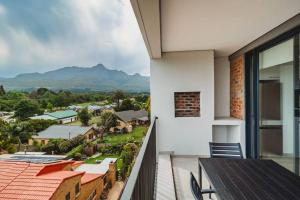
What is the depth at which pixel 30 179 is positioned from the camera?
3.15m

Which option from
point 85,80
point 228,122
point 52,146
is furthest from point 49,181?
point 228,122

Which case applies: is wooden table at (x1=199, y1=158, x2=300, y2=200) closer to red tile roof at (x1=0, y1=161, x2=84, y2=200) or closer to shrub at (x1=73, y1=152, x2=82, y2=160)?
red tile roof at (x1=0, y1=161, x2=84, y2=200)

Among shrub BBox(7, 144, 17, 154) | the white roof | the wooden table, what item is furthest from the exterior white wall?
shrub BBox(7, 144, 17, 154)

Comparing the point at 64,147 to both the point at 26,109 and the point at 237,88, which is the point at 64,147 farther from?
the point at 237,88

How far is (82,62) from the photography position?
784cm

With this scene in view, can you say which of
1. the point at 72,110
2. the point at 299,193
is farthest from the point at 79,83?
the point at 299,193

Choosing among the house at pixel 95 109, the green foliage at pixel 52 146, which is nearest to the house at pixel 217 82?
the house at pixel 95 109

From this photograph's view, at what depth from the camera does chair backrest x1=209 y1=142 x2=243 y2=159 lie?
114 inches

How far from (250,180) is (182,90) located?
9.94 feet

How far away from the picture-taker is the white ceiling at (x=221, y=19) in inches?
85.1

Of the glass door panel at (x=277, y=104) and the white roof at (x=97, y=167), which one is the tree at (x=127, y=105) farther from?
the glass door panel at (x=277, y=104)

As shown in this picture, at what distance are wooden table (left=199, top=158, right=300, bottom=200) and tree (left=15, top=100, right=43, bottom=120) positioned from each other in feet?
10.6

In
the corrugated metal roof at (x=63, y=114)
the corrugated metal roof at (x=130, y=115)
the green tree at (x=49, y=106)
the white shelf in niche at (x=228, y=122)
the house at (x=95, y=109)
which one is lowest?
the white shelf in niche at (x=228, y=122)

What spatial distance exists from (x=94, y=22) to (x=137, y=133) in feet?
19.2
